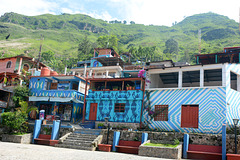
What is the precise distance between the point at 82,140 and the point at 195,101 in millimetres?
9424

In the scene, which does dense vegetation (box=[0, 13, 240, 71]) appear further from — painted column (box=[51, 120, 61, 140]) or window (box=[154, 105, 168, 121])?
painted column (box=[51, 120, 61, 140])

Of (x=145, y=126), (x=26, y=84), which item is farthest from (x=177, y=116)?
(x=26, y=84)

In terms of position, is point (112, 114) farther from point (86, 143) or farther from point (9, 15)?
point (9, 15)

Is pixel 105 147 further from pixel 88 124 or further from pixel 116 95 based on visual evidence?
pixel 116 95

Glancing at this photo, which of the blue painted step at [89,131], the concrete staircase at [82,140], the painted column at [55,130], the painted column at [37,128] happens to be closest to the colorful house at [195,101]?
the blue painted step at [89,131]

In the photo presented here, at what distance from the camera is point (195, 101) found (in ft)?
63.6

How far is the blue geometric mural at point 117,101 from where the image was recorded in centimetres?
2167

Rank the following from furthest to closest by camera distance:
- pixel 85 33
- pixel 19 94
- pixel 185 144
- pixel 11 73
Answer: pixel 85 33
pixel 11 73
pixel 19 94
pixel 185 144

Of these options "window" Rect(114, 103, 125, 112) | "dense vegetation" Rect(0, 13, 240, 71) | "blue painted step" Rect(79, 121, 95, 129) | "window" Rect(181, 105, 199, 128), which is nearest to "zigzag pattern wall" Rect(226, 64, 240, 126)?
"window" Rect(181, 105, 199, 128)

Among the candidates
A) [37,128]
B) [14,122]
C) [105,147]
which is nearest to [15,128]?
[14,122]

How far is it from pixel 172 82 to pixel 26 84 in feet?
58.4

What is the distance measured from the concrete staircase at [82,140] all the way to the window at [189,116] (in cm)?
691

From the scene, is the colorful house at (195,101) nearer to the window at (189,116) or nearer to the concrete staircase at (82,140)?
the window at (189,116)

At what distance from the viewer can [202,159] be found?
14648 mm
